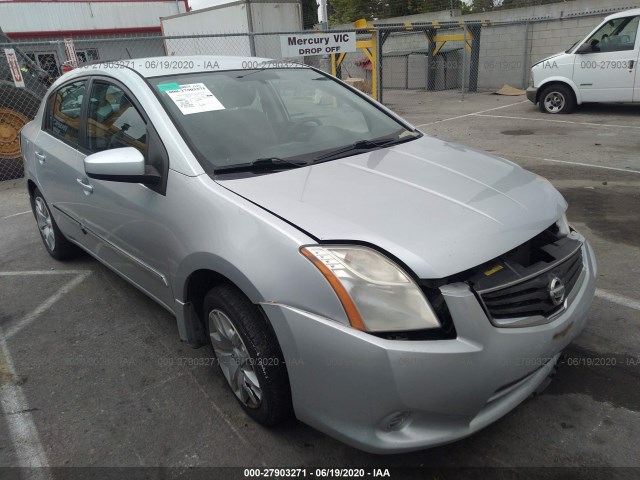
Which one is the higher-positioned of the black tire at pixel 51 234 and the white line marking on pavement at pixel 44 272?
the black tire at pixel 51 234

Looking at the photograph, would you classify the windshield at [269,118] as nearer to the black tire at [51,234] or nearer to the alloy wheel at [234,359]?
the alloy wheel at [234,359]

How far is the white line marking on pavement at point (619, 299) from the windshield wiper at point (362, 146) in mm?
1704

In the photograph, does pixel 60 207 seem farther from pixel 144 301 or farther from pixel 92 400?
pixel 92 400

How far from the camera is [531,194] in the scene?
7.75ft

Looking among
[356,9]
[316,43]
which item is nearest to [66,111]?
[316,43]

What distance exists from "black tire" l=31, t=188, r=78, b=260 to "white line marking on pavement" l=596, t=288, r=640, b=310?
4240 mm

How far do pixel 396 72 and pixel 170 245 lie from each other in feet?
56.0

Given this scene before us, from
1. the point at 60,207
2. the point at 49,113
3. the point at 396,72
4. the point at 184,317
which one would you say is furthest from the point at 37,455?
the point at 396,72

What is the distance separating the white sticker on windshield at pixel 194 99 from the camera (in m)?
2.73

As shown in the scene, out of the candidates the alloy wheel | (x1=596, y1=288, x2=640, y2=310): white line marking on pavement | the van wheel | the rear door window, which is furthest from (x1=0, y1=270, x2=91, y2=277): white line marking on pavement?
the van wheel

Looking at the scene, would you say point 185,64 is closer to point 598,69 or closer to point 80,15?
point 598,69

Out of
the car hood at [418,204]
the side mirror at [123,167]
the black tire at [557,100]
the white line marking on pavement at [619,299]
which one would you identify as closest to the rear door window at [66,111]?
the side mirror at [123,167]

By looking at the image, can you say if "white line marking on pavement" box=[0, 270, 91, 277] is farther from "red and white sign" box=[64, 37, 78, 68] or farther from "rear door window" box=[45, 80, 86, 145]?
"red and white sign" box=[64, 37, 78, 68]

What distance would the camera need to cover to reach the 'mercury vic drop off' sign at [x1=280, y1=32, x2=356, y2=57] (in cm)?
953
